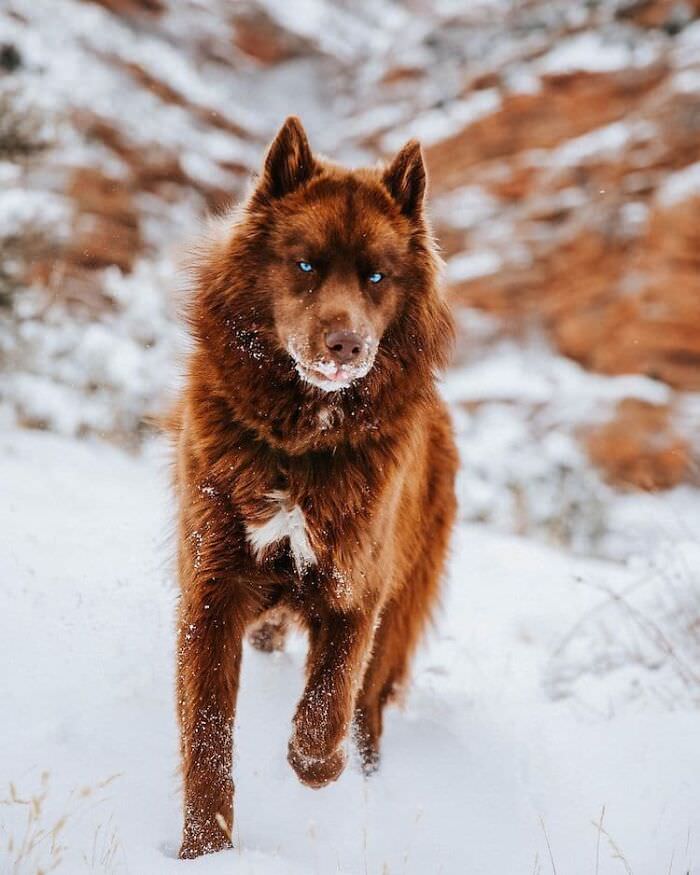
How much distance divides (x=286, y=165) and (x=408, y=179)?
1.72 ft

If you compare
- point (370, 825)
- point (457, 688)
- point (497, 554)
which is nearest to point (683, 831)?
point (370, 825)

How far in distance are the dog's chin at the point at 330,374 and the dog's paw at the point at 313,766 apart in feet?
4.37

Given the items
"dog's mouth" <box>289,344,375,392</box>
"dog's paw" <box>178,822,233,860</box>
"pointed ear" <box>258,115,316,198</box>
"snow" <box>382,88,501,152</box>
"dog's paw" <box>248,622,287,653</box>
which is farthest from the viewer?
"snow" <box>382,88,501,152</box>

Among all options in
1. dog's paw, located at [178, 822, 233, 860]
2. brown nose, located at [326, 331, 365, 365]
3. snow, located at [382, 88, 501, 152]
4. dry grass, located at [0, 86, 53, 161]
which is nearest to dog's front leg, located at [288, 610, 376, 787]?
dog's paw, located at [178, 822, 233, 860]

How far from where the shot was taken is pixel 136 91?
14.9m

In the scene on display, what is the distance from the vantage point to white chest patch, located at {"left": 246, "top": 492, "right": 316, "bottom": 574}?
9.96 feet

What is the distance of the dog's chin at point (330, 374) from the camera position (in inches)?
115

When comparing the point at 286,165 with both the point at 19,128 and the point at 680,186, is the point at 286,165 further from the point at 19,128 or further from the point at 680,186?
the point at 680,186

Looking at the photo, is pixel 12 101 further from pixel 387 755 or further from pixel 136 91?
pixel 136 91

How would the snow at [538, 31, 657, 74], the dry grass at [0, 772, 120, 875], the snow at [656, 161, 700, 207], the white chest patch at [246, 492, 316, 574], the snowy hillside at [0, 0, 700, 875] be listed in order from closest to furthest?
Answer: the dry grass at [0, 772, 120, 875] < the white chest patch at [246, 492, 316, 574] < the snowy hillside at [0, 0, 700, 875] < the snow at [656, 161, 700, 207] < the snow at [538, 31, 657, 74]

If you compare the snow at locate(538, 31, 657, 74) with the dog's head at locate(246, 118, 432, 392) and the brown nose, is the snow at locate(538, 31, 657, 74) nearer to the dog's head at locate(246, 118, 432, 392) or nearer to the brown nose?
the dog's head at locate(246, 118, 432, 392)

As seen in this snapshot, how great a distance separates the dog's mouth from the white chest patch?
455mm

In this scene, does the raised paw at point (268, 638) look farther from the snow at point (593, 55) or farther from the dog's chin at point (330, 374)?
the snow at point (593, 55)

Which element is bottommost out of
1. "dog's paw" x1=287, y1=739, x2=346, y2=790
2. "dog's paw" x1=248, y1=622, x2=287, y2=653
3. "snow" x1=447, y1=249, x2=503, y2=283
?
"snow" x1=447, y1=249, x2=503, y2=283
